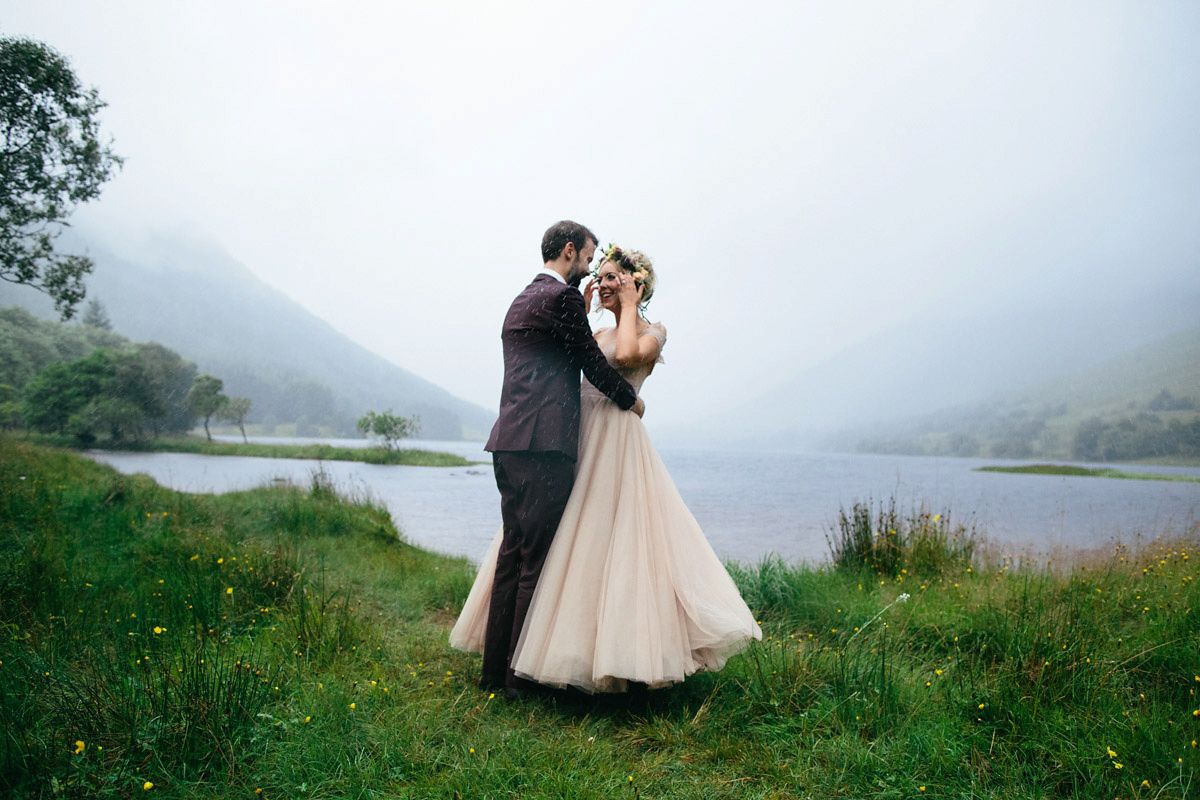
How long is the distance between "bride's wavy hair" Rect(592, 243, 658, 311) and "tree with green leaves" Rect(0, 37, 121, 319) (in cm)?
734

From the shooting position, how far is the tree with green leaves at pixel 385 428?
3086 centimetres

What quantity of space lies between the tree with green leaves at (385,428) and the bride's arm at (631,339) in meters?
29.0

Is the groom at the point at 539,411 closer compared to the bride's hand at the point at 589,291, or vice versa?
the groom at the point at 539,411

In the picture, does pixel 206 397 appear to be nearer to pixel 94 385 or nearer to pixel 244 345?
pixel 94 385

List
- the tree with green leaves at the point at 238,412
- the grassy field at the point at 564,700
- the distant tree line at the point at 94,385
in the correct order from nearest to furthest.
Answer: the grassy field at the point at 564,700
the distant tree line at the point at 94,385
the tree with green leaves at the point at 238,412

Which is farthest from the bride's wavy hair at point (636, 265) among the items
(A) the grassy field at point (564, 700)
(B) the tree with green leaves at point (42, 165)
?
(B) the tree with green leaves at point (42, 165)

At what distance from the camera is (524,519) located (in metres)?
2.97

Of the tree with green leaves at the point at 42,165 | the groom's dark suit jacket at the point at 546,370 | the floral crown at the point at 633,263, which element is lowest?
the groom's dark suit jacket at the point at 546,370

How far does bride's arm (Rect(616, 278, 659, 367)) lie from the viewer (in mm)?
3076

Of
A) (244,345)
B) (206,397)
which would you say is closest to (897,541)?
(206,397)

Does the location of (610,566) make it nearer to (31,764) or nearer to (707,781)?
(707,781)

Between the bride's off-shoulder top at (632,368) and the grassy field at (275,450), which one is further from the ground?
the bride's off-shoulder top at (632,368)

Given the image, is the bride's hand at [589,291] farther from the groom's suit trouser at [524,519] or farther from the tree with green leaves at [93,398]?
the tree with green leaves at [93,398]

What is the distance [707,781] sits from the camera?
232cm
